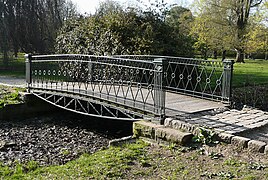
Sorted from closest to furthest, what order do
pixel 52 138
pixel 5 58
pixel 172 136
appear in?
1. pixel 172 136
2. pixel 52 138
3. pixel 5 58

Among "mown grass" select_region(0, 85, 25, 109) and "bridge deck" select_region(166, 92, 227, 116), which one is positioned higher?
"bridge deck" select_region(166, 92, 227, 116)

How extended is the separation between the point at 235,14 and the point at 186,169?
76.0 ft

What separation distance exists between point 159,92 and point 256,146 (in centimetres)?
218

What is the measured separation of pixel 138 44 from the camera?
1128cm

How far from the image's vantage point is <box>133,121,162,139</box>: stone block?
5871 mm

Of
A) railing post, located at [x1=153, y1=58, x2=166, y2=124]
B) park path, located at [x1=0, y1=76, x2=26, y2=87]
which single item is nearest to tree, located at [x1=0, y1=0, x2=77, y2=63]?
park path, located at [x1=0, y1=76, x2=26, y2=87]

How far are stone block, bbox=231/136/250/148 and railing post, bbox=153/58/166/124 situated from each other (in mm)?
1497

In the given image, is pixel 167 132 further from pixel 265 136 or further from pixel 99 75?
pixel 99 75

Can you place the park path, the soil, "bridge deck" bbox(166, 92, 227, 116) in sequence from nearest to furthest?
the soil → "bridge deck" bbox(166, 92, 227, 116) → the park path

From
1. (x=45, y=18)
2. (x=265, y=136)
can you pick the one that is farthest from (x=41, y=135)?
(x=45, y=18)

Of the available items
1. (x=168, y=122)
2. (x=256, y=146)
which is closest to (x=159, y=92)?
(x=168, y=122)

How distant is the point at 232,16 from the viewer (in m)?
25.6

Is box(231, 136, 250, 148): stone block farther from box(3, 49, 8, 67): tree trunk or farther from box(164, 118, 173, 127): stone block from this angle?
box(3, 49, 8, 67): tree trunk

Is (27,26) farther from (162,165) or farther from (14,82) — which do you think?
(162,165)
